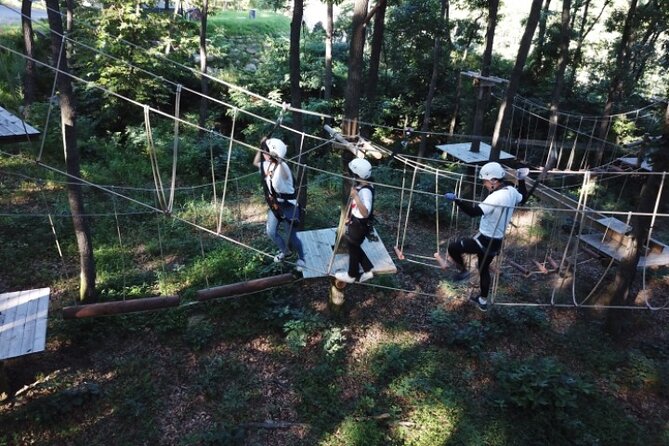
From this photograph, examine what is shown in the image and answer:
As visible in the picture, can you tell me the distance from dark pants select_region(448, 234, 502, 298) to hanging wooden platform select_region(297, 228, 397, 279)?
0.69 metres

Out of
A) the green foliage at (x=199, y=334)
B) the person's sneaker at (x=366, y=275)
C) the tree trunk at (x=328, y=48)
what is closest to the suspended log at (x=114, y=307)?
the green foliage at (x=199, y=334)

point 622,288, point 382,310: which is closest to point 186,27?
point 382,310

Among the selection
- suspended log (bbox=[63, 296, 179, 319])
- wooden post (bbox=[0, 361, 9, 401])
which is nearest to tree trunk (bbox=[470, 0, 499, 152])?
suspended log (bbox=[63, 296, 179, 319])

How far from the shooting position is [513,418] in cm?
500

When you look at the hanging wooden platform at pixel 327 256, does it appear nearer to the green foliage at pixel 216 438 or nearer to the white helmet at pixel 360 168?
the white helmet at pixel 360 168

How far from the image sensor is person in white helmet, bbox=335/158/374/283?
4086mm

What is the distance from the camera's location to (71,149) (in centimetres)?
525

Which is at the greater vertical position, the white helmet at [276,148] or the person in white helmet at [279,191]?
the white helmet at [276,148]

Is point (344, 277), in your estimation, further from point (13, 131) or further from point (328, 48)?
point (328, 48)

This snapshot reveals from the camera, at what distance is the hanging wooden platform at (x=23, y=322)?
419 centimetres

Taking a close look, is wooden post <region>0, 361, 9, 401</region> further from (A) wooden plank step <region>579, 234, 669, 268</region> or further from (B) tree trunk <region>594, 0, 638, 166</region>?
(B) tree trunk <region>594, 0, 638, 166</region>

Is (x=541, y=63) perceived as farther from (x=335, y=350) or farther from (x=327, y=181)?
(x=335, y=350)

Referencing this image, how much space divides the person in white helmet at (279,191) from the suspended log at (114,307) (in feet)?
4.00

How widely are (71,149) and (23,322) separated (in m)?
2.02
